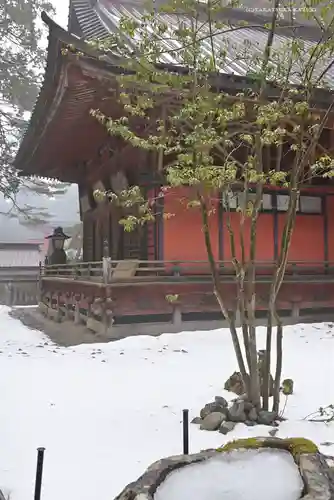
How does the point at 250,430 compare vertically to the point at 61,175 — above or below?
below

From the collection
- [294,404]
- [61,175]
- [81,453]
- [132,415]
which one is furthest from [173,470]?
[61,175]

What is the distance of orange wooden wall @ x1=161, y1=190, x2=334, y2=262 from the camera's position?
1052 cm

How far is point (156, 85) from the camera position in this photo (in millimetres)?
4652

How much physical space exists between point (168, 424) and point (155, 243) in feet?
21.1

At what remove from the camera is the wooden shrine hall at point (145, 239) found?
8.64 meters

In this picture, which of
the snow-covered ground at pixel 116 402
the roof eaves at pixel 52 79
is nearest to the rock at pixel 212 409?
the snow-covered ground at pixel 116 402

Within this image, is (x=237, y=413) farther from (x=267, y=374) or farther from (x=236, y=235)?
(x=236, y=235)

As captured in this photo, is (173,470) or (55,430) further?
(55,430)

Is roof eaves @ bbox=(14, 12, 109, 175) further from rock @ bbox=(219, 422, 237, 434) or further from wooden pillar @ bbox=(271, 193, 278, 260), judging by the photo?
wooden pillar @ bbox=(271, 193, 278, 260)

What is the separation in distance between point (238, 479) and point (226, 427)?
235 centimetres

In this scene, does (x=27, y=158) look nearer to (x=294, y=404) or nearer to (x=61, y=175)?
(x=61, y=175)

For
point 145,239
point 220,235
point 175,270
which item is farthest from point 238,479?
point 145,239

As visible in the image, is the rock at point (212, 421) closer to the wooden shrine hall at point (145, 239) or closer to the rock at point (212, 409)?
the rock at point (212, 409)

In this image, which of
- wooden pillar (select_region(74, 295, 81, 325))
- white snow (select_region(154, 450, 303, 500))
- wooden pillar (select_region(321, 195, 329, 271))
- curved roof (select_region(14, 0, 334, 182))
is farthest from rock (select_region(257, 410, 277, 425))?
wooden pillar (select_region(321, 195, 329, 271))
